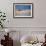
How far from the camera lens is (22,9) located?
4.34 m

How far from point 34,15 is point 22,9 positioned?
406mm

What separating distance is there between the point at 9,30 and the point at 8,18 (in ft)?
1.35

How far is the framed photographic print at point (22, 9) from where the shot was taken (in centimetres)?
432

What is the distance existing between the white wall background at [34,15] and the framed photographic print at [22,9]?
0.12 m

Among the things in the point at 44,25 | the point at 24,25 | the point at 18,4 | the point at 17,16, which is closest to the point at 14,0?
the point at 18,4

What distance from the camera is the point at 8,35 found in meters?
4.20

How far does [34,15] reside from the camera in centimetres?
433

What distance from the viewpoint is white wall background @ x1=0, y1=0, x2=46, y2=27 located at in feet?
14.2

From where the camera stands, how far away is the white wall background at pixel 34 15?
4.33 metres

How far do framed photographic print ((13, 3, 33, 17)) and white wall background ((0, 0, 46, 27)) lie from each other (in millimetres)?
121

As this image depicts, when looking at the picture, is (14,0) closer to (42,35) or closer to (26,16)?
(26,16)

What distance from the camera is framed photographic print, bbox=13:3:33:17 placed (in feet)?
14.2

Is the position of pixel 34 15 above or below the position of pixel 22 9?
below

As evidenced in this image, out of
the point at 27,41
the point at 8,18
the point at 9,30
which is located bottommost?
the point at 27,41
